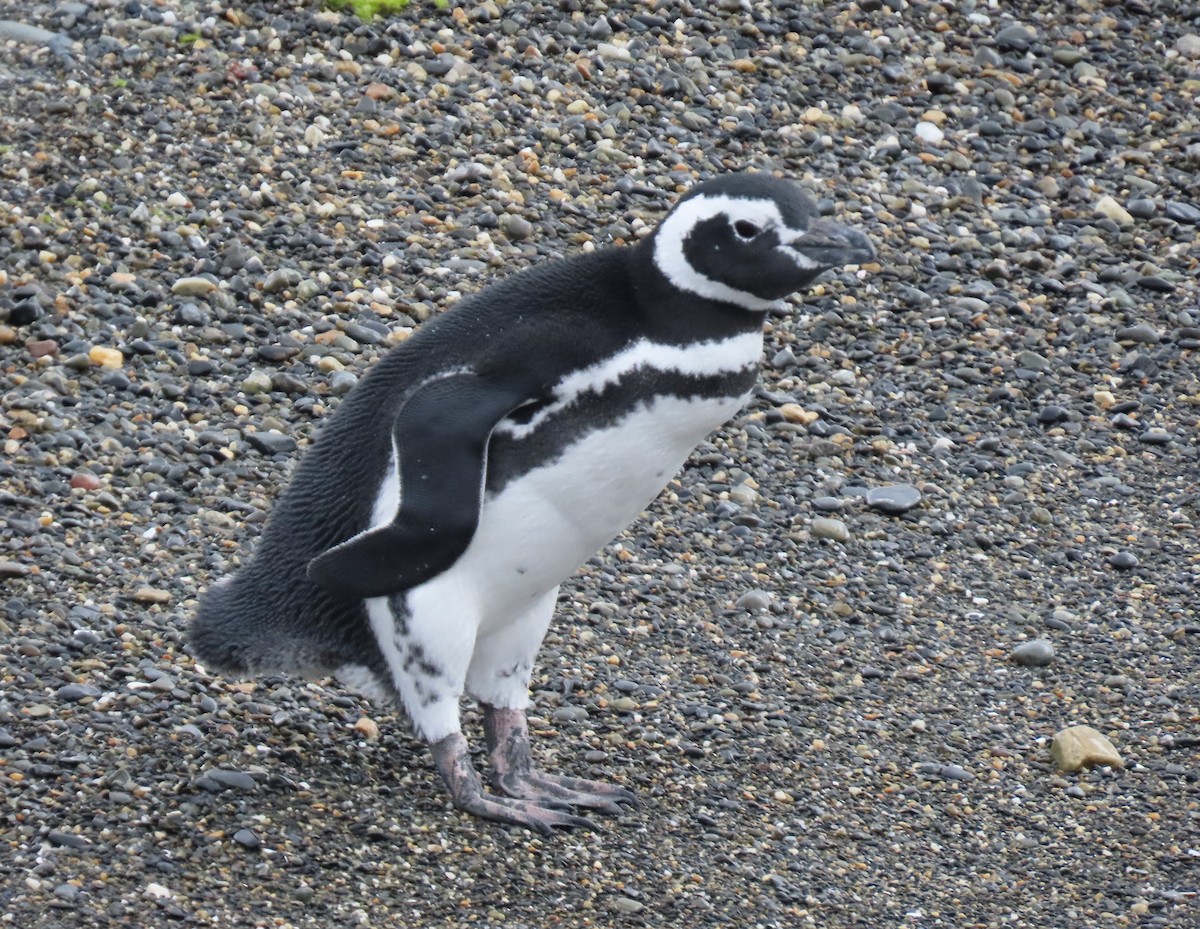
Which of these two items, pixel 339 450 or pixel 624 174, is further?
pixel 624 174

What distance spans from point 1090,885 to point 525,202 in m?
3.11

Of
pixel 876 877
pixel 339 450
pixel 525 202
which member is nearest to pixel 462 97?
pixel 525 202

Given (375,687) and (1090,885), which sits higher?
(375,687)

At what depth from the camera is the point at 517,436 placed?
3.65 m

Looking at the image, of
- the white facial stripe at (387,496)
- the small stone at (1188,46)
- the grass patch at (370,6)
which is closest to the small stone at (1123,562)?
the white facial stripe at (387,496)

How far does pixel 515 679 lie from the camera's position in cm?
399

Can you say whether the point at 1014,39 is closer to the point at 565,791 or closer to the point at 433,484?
the point at 565,791

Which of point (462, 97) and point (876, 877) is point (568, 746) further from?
point (462, 97)

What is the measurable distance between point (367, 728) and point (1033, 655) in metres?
1.73

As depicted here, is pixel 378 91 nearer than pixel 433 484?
No

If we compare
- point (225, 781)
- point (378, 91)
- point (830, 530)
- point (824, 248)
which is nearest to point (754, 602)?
point (830, 530)

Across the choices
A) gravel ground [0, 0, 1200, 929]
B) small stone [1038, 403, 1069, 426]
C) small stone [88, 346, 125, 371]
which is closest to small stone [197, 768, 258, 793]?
gravel ground [0, 0, 1200, 929]

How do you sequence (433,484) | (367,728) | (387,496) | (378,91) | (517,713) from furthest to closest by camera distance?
(378,91) < (367,728) < (517,713) < (387,496) < (433,484)

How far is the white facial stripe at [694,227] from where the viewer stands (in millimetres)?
3576
